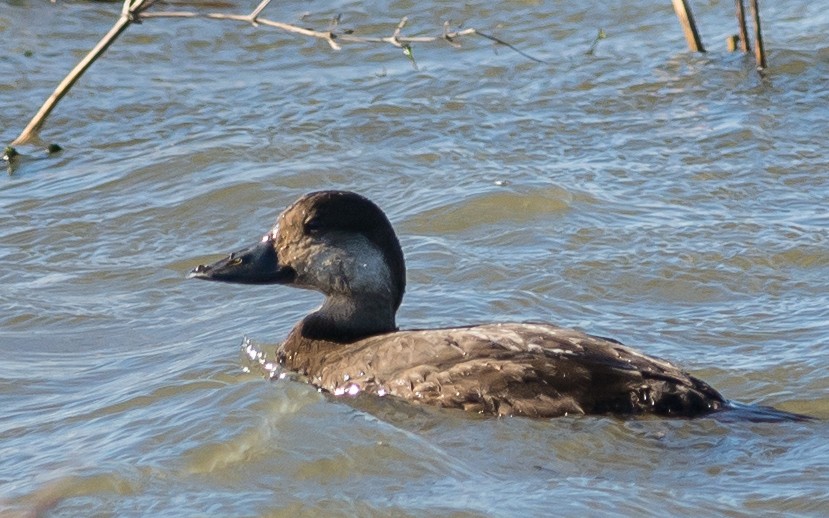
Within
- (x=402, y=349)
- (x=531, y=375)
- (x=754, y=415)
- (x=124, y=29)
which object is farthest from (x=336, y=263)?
(x=124, y=29)

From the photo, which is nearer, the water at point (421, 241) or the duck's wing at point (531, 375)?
the water at point (421, 241)

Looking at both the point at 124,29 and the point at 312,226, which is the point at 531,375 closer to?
the point at 312,226

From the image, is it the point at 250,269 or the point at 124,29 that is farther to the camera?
the point at 124,29

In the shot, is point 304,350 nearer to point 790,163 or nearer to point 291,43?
point 790,163

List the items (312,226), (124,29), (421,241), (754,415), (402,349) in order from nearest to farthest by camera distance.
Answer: (754,415)
(402,349)
(312,226)
(421,241)
(124,29)

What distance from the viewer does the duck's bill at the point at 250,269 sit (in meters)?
7.47

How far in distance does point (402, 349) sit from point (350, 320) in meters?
0.65

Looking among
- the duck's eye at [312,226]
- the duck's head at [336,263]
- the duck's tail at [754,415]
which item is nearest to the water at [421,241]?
the duck's tail at [754,415]

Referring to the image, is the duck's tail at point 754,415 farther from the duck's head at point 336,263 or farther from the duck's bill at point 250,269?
the duck's bill at point 250,269

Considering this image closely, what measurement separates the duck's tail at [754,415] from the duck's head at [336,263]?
1.79 meters

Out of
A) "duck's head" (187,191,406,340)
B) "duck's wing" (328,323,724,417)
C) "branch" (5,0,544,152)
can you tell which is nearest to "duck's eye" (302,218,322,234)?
"duck's head" (187,191,406,340)

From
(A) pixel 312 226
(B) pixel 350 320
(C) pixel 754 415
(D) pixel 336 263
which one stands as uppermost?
(A) pixel 312 226

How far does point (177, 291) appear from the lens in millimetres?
8469

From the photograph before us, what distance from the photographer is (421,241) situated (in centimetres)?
906
